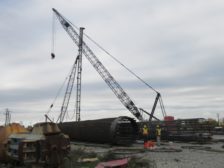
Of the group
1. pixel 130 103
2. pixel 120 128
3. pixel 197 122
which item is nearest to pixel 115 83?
pixel 130 103

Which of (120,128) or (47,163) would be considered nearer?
(47,163)

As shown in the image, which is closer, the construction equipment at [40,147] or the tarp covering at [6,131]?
the construction equipment at [40,147]

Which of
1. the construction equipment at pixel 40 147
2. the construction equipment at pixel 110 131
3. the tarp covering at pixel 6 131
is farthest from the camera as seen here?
the construction equipment at pixel 110 131

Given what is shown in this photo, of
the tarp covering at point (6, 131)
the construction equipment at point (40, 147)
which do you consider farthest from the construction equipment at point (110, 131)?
the construction equipment at point (40, 147)

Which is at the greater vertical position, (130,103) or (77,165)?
(130,103)

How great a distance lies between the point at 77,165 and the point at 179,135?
19.8m

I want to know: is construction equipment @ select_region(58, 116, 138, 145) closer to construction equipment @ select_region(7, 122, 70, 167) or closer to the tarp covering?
the tarp covering

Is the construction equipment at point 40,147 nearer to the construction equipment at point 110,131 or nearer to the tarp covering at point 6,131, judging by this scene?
the tarp covering at point 6,131

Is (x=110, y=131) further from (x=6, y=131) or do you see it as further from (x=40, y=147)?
(x=40, y=147)

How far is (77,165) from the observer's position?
45.5 ft

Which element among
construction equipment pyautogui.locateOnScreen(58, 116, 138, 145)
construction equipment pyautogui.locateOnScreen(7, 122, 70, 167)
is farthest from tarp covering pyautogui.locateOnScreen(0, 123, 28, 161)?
construction equipment pyautogui.locateOnScreen(58, 116, 138, 145)

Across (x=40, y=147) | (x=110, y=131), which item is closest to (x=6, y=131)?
(x=40, y=147)

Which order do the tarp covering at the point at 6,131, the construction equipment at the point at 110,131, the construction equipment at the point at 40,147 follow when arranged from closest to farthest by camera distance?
1. the construction equipment at the point at 40,147
2. the tarp covering at the point at 6,131
3. the construction equipment at the point at 110,131

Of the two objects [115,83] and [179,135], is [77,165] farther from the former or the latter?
[115,83]
